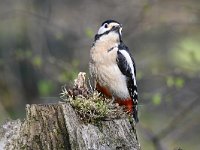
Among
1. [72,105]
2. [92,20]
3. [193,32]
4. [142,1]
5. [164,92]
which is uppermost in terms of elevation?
[193,32]

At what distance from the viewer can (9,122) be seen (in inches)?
154

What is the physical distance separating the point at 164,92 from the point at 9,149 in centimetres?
541

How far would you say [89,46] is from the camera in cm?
1025

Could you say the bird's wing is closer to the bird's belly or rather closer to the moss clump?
the bird's belly

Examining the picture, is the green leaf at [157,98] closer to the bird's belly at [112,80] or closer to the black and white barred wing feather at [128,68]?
the black and white barred wing feather at [128,68]

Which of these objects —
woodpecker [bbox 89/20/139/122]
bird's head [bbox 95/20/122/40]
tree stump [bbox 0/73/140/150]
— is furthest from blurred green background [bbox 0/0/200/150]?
tree stump [bbox 0/73/140/150]

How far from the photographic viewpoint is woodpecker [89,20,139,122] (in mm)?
6309

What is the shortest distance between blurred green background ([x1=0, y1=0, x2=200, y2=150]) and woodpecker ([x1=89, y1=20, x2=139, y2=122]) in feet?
7.63

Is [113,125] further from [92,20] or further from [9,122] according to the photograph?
[92,20]

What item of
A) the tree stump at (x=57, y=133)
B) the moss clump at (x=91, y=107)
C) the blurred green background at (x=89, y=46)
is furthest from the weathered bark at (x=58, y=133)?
the blurred green background at (x=89, y=46)

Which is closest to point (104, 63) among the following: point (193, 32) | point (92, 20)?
point (92, 20)

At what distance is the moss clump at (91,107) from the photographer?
409cm

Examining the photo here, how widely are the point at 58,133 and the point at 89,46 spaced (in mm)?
6459

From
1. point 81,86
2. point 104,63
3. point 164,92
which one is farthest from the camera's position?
point 164,92
